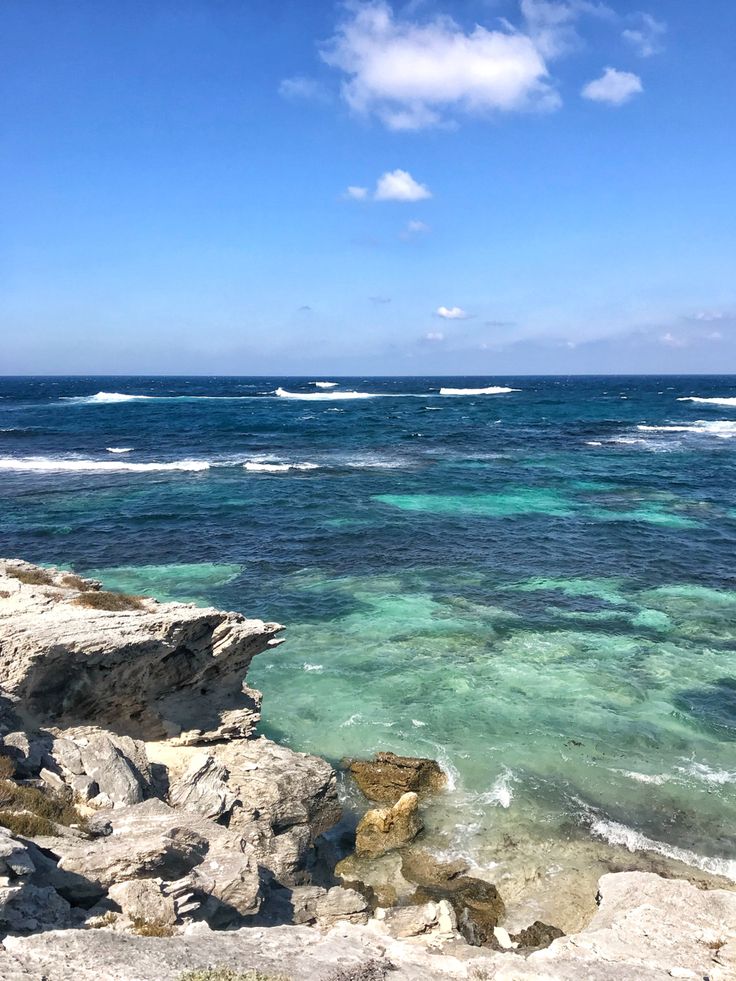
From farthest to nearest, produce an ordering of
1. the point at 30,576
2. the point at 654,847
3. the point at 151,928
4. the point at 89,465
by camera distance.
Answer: the point at 89,465, the point at 30,576, the point at 654,847, the point at 151,928

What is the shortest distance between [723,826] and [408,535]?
2440 centimetres

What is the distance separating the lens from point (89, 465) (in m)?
59.4

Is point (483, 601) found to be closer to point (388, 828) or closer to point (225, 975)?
point (388, 828)

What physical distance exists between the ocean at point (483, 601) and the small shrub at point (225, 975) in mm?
7409

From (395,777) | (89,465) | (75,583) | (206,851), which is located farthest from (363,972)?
(89,465)

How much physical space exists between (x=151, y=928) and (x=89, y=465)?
55.9 meters

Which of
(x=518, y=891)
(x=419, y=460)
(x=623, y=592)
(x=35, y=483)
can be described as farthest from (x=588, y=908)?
(x=419, y=460)

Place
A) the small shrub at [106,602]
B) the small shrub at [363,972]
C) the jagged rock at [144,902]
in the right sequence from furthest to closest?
the small shrub at [106,602] < the jagged rock at [144,902] < the small shrub at [363,972]

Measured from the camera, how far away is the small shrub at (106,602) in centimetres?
1541

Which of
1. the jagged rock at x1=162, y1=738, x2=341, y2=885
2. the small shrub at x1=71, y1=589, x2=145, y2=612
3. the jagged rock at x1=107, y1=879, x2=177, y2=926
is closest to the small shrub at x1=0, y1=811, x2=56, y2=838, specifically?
the jagged rock at x1=107, y1=879, x2=177, y2=926

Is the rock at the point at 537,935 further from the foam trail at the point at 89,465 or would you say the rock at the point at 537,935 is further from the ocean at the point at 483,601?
the foam trail at the point at 89,465

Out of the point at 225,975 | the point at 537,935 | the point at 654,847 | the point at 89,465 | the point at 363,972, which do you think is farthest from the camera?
the point at 89,465

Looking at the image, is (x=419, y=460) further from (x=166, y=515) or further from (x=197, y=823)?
(x=197, y=823)

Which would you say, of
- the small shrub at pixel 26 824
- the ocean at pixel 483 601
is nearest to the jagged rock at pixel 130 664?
the small shrub at pixel 26 824
